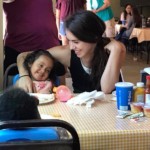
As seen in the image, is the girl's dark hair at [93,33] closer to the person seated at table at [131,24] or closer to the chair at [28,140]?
the chair at [28,140]

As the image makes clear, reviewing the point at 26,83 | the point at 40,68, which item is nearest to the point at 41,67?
the point at 40,68

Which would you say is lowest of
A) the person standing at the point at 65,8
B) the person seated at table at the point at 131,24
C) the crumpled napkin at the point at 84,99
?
the person seated at table at the point at 131,24

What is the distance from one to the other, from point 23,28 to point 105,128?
4.36ft

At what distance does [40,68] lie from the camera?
222 cm

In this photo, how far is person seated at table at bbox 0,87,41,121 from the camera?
1100 millimetres

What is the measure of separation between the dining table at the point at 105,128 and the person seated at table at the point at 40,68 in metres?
0.45

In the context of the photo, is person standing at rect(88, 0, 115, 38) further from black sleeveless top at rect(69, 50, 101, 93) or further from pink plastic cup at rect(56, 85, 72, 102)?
pink plastic cup at rect(56, 85, 72, 102)

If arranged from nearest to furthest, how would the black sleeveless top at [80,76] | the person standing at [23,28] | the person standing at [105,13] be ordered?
the black sleeveless top at [80,76] → the person standing at [23,28] → the person standing at [105,13]

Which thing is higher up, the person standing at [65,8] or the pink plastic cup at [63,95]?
the person standing at [65,8]

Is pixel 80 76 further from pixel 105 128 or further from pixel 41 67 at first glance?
pixel 105 128

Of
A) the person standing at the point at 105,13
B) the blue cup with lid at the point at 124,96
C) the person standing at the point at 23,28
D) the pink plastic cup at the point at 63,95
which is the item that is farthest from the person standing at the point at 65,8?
the blue cup with lid at the point at 124,96

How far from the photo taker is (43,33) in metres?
2.59

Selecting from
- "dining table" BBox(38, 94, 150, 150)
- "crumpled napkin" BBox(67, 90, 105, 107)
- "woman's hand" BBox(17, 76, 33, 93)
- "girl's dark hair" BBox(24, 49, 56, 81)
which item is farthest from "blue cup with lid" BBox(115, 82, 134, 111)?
"girl's dark hair" BBox(24, 49, 56, 81)

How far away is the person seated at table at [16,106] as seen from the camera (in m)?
1.10
